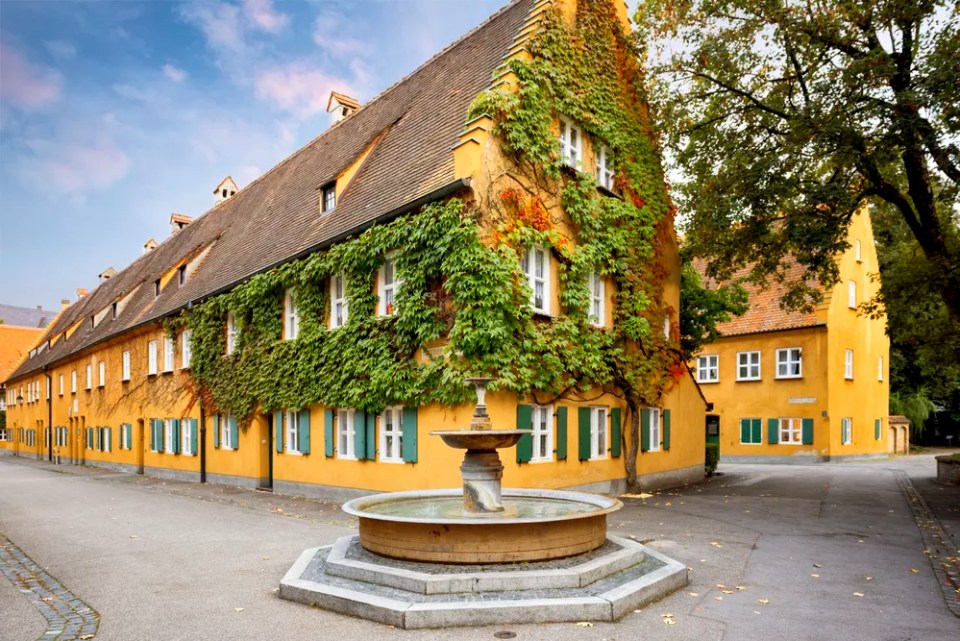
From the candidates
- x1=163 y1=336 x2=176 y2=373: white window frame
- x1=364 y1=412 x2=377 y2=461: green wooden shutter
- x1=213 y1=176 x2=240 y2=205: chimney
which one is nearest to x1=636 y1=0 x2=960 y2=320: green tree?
x1=364 y1=412 x2=377 y2=461: green wooden shutter

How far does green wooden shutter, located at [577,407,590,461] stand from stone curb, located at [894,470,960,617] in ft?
21.0

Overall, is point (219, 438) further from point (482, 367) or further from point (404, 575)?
point (404, 575)

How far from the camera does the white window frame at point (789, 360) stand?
31.6m

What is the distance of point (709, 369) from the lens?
34.7m

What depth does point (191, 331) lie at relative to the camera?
23672 millimetres

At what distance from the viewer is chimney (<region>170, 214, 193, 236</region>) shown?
1610 inches

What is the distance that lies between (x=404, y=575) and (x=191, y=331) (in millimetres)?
18526

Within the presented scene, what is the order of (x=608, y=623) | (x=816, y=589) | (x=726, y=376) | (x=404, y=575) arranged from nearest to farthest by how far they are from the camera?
(x=608, y=623) → (x=404, y=575) → (x=816, y=589) → (x=726, y=376)

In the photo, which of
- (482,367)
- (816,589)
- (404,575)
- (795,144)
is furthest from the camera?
(795,144)

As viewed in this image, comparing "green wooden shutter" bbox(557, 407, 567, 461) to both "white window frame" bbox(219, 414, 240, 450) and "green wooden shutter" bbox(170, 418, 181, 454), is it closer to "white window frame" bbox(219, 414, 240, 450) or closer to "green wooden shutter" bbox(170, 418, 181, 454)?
"white window frame" bbox(219, 414, 240, 450)


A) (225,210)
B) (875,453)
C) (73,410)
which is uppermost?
(225,210)

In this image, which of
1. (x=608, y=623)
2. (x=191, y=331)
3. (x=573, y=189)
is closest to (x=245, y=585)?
(x=608, y=623)

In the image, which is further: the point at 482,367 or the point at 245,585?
the point at 482,367

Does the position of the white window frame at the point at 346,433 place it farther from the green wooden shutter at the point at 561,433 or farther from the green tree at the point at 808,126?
the green tree at the point at 808,126
